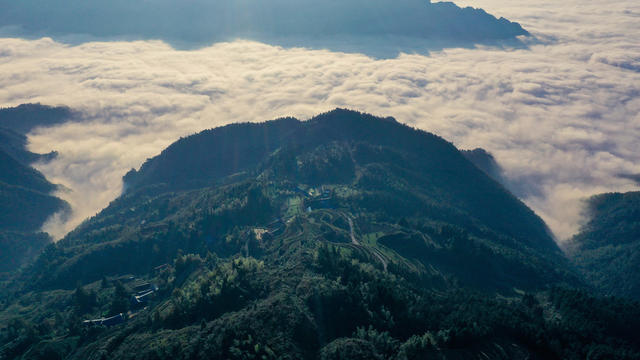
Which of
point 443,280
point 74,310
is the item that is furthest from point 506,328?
point 74,310

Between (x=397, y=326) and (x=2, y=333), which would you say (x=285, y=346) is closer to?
(x=397, y=326)

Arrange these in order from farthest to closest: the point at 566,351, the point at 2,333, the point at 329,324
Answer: the point at 2,333, the point at 329,324, the point at 566,351

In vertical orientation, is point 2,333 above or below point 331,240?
below

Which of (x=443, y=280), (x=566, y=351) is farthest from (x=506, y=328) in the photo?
(x=443, y=280)

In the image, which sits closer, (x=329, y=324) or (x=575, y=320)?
(x=329, y=324)

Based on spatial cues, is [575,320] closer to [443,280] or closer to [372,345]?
[443,280]

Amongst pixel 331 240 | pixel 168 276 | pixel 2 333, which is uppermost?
pixel 331 240

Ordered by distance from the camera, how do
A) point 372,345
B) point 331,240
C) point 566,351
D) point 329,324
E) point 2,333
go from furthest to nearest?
point 331,240
point 2,333
point 329,324
point 566,351
point 372,345

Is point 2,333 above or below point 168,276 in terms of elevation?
below

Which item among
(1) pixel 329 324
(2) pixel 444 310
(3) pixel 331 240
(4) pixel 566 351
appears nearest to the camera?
(4) pixel 566 351
